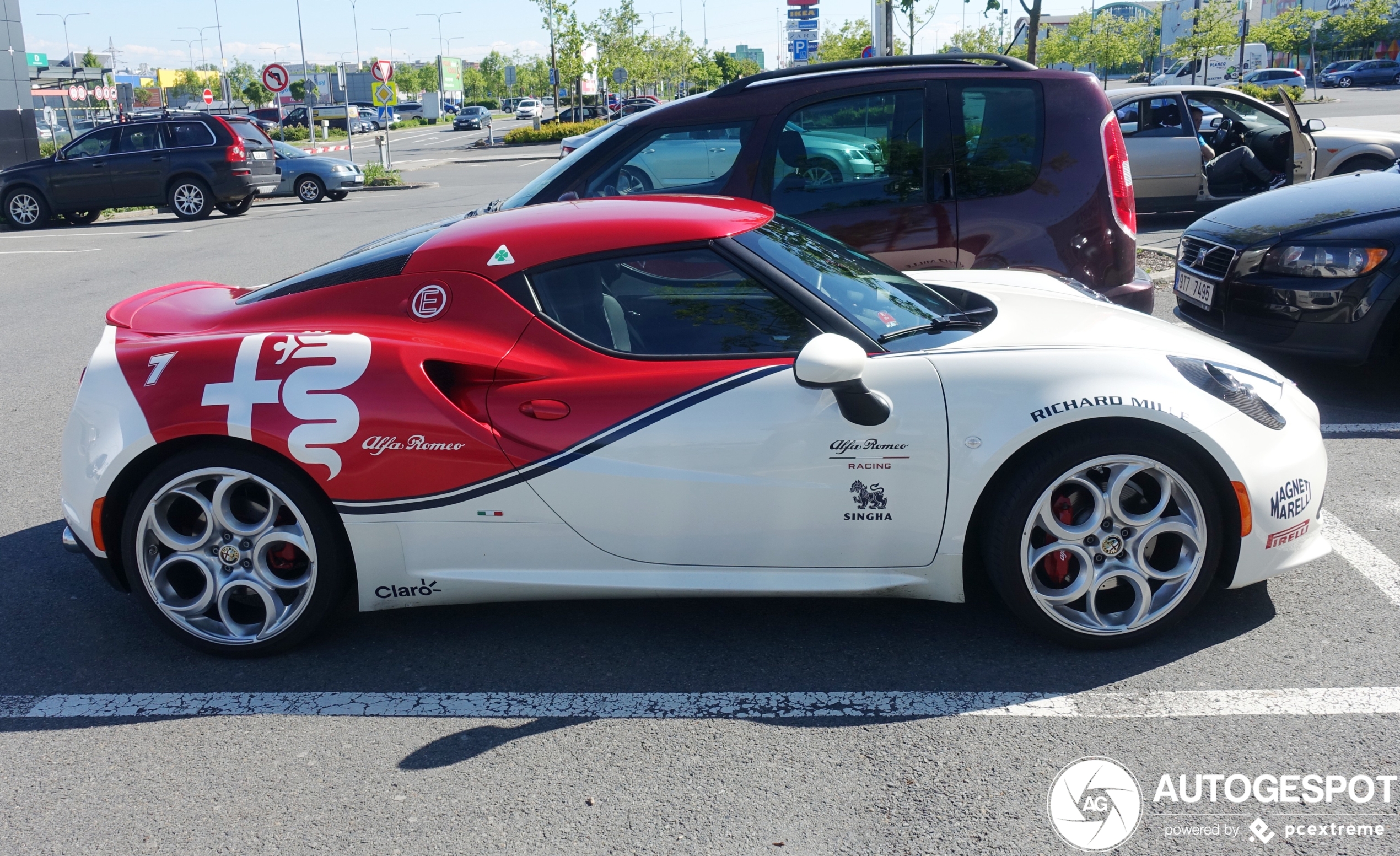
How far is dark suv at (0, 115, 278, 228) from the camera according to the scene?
1914 cm

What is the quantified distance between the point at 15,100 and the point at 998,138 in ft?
90.4

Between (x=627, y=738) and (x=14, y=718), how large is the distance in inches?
69.6

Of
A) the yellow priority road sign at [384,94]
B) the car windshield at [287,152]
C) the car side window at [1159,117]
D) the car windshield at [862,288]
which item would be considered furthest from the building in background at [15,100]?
the car windshield at [862,288]

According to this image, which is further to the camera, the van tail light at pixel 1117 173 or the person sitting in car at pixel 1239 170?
the person sitting in car at pixel 1239 170

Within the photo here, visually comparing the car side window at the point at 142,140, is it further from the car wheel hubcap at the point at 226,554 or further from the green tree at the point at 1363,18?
the green tree at the point at 1363,18

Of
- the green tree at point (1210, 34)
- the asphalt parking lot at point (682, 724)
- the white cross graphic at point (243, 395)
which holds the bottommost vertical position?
the asphalt parking lot at point (682, 724)

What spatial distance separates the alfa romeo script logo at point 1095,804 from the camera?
8.25 ft

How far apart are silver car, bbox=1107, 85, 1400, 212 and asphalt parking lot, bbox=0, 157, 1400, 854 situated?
8.23 meters

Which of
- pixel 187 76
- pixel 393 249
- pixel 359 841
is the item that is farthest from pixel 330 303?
pixel 187 76

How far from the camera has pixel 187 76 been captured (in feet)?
397

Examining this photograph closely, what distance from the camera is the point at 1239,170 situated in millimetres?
11703

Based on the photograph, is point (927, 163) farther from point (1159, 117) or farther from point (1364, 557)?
point (1159, 117)

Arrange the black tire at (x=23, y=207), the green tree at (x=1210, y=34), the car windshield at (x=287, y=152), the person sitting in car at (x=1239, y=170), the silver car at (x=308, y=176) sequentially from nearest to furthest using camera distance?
1. the person sitting in car at (x=1239, y=170)
2. the black tire at (x=23, y=207)
3. the silver car at (x=308, y=176)
4. the car windshield at (x=287, y=152)
5. the green tree at (x=1210, y=34)

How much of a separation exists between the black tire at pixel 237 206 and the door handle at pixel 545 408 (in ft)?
60.9
